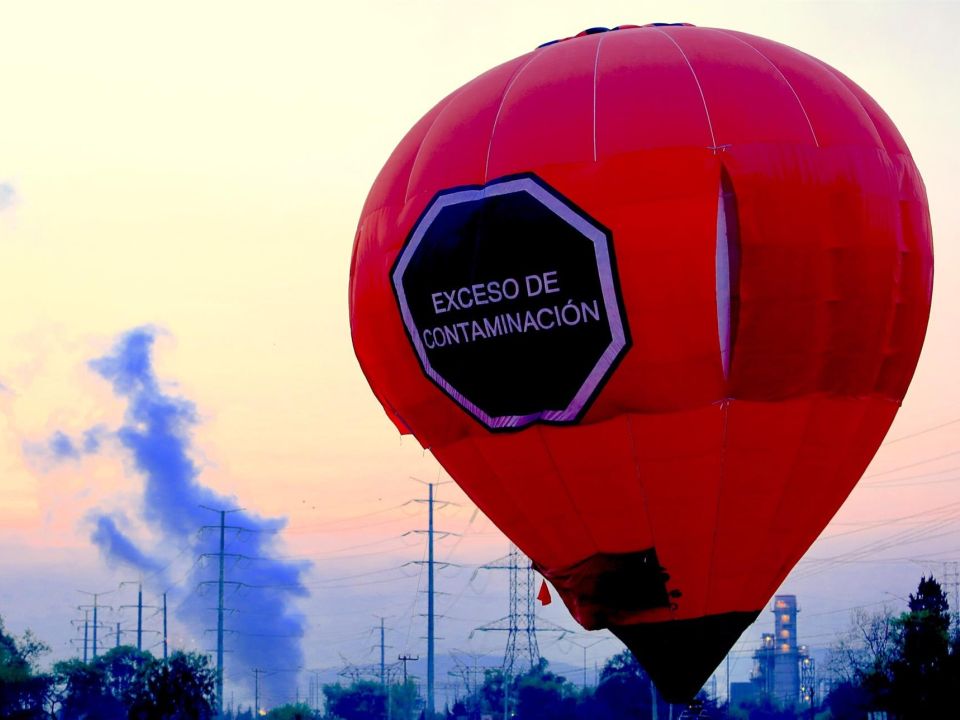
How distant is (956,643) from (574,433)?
4689 centimetres

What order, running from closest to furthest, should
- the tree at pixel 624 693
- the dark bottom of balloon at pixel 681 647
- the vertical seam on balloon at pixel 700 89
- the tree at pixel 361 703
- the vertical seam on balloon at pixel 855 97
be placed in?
the vertical seam on balloon at pixel 700 89
the dark bottom of balloon at pixel 681 647
the vertical seam on balloon at pixel 855 97
the tree at pixel 624 693
the tree at pixel 361 703

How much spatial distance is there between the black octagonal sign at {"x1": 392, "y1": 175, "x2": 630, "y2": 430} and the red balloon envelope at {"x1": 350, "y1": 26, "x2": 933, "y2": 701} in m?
0.03

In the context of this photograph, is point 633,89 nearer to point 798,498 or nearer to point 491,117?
point 491,117

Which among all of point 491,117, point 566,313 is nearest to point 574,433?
point 566,313

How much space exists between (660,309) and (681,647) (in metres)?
4.15

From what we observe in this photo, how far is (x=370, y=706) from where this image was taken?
13612 centimetres

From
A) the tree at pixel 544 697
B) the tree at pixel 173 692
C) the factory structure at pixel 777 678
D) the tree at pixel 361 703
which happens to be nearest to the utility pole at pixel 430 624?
the tree at pixel 173 692

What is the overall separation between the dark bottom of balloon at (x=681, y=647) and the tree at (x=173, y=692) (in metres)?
27.7

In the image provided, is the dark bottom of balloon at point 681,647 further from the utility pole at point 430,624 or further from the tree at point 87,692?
the tree at point 87,692

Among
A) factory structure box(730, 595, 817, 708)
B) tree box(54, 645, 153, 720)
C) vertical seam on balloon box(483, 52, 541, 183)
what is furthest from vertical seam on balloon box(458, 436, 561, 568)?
factory structure box(730, 595, 817, 708)

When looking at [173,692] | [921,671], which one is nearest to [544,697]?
[921,671]

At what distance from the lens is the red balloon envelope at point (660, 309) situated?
17969 millimetres

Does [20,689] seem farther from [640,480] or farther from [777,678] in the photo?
[777,678]

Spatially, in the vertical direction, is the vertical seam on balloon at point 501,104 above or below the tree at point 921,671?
above
